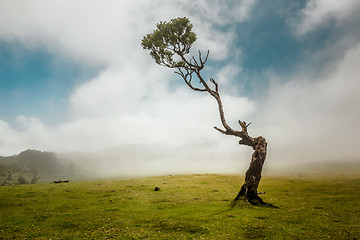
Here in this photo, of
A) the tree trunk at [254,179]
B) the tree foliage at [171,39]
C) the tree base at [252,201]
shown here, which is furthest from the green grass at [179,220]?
the tree foliage at [171,39]

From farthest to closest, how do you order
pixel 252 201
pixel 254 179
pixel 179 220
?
1. pixel 254 179
2. pixel 252 201
3. pixel 179 220

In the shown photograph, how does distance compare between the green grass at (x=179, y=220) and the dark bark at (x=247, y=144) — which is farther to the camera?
the dark bark at (x=247, y=144)

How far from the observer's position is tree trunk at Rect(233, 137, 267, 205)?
24812 millimetres

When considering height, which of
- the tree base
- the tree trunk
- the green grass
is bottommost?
the green grass

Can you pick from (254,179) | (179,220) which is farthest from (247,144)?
(179,220)

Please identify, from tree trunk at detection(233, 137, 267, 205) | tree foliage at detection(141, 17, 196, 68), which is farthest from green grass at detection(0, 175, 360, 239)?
tree foliage at detection(141, 17, 196, 68)

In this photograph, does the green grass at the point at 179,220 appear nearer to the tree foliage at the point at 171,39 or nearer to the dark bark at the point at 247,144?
the dark bark at the point at 247,144

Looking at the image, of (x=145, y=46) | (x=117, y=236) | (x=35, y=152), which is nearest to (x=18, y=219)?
(x=117, y=236)

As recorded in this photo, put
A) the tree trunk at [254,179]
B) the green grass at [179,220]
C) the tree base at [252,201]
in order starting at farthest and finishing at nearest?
the tree trunk at [254,179], the tree base at [252,201], the green grass at [179,220]

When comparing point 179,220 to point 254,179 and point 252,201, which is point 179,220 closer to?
point 252,201

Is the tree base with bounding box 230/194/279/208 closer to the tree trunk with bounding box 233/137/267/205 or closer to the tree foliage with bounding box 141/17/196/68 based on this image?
the tree trunk with bounding box 233/137/267/205

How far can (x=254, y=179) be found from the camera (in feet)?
83.8

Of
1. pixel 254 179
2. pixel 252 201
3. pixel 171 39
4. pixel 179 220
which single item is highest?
pixel 171 39

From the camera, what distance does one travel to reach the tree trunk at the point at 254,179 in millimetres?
24812
